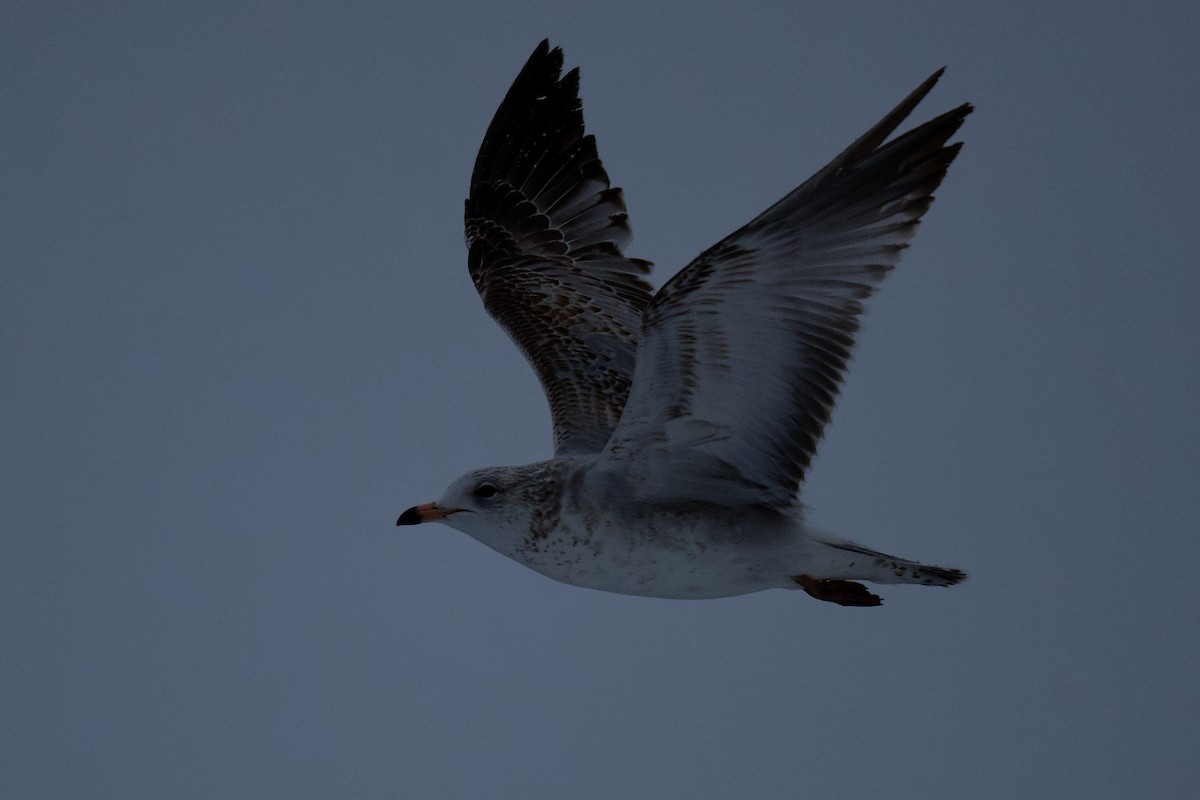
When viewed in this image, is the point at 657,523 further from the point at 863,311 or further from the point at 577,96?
the point at 577,96

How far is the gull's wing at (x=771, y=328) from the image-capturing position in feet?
16.1

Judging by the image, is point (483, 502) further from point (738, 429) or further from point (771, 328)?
point (771, 328)

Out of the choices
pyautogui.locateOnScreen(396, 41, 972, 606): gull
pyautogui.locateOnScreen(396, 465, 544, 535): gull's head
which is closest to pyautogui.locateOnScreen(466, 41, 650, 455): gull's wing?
pyautogui.locateOnScreen(396, 41, 972, 606): gull

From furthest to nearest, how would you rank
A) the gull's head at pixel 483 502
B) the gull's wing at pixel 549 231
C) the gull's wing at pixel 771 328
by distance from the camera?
→ 1. the gull's wing at pixel 549 231
2. the gull's head at pixel 483 502
3. the gull's wing at pixel 771 328

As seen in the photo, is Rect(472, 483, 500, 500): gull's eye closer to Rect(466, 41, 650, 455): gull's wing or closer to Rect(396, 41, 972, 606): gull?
Rect(396, 41, 972, 606): gull

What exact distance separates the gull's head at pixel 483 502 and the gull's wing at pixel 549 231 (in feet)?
5.14

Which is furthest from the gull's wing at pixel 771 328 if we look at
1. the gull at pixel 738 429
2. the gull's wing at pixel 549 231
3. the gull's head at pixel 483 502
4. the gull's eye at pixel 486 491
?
the gull's wing at pixel 549 231

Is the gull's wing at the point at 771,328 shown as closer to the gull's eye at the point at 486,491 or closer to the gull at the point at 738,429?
the gull at the point at 738,429

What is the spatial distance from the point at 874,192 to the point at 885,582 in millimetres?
1668

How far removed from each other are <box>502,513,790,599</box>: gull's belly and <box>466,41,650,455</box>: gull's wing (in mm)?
1940

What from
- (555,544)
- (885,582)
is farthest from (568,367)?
(885,582)

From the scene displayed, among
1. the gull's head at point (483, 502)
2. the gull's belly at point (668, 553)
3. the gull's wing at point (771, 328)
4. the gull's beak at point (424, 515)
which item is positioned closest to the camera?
the gull's wing at point (771, 328)

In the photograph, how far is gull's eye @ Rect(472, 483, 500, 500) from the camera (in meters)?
5.70

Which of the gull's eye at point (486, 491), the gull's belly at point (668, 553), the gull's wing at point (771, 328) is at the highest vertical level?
the gull's wing at point (771, 328)
